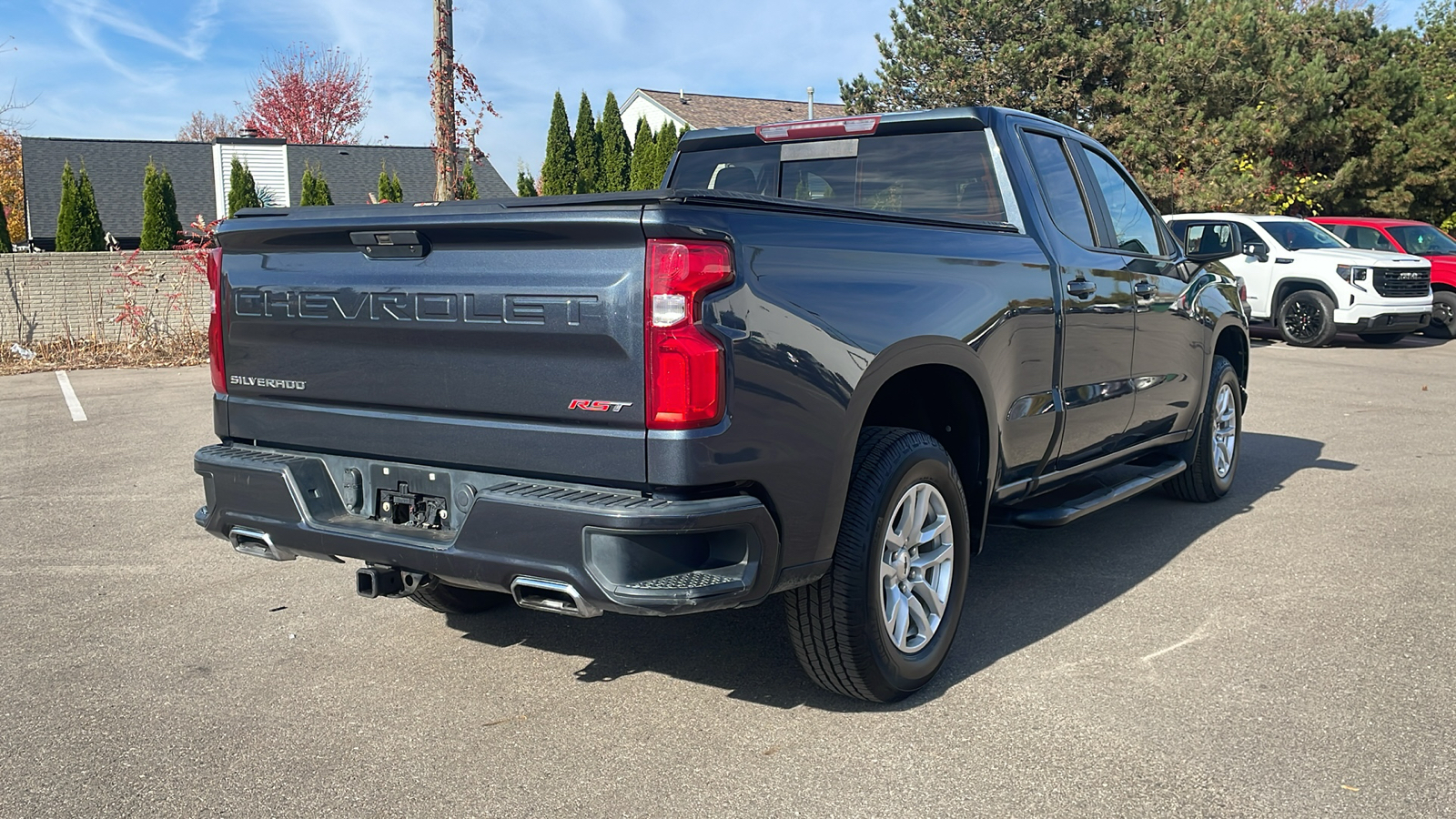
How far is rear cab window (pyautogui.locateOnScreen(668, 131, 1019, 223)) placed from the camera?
15.4 feet

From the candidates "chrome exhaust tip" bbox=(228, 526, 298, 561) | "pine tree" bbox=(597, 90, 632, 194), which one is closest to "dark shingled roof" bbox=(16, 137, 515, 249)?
"pine tree" bbox=(597, 90, 632, 194)

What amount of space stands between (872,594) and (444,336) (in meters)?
1.46

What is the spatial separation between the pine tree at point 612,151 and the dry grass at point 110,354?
16742 mm

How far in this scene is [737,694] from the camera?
12.6 ft

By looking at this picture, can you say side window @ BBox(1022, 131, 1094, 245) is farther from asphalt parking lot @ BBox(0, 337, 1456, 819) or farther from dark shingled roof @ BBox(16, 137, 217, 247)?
dark shingled roof @ BBox(16, 137, 217, 247)

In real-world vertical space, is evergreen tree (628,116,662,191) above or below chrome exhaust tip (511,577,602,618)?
above

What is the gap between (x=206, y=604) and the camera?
15.9 ft

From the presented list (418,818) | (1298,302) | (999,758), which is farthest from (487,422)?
(1298,302)

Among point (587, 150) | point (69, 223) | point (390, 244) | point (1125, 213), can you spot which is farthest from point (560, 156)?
point (390, 244)

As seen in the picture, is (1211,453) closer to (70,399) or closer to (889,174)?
(889,174)

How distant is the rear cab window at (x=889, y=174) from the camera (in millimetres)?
4691

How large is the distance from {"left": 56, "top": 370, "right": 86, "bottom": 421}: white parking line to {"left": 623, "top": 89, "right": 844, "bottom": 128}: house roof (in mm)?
33121

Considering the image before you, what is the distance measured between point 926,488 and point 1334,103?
27584mm

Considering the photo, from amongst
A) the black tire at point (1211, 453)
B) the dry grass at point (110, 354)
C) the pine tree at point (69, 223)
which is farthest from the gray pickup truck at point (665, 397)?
the pine tree at point (69, 223)
